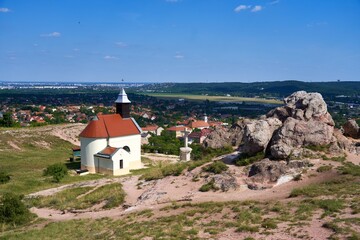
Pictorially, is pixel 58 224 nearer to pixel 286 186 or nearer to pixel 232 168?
pixel 232 168

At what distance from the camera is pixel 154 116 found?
121562mm

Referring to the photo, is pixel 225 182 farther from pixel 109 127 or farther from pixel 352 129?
pixel 109 127

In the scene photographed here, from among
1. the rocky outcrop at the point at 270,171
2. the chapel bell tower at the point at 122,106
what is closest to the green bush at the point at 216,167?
the rocky outcrop at the point at 270,171

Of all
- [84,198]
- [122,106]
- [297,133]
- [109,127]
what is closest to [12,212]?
[84,198]

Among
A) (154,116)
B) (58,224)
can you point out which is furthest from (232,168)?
(154,116)

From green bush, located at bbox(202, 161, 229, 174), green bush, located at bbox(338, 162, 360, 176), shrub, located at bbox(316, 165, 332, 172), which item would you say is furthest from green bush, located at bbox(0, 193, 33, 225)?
green bush, located at bbox(338, 162, 360, 176)

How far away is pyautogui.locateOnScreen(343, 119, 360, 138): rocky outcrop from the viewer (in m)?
24.2

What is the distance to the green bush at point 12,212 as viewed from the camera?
60.0ft

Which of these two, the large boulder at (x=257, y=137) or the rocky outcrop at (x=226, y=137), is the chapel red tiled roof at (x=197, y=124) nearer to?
the rocky outcrop at (x=226, y=137)

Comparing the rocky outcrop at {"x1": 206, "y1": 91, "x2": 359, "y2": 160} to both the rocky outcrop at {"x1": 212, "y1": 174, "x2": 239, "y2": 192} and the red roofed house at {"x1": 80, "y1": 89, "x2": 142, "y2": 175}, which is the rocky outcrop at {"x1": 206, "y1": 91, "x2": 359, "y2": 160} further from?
the red roofed house at {"x1": 80, "y1": 89, "x2": 142, "y2": 175}

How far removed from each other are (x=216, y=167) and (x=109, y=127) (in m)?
17.0

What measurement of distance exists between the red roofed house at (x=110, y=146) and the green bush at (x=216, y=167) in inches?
543

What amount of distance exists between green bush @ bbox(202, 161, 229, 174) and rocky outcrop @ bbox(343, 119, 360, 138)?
9985 mm

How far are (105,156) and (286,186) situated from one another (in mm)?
19407
